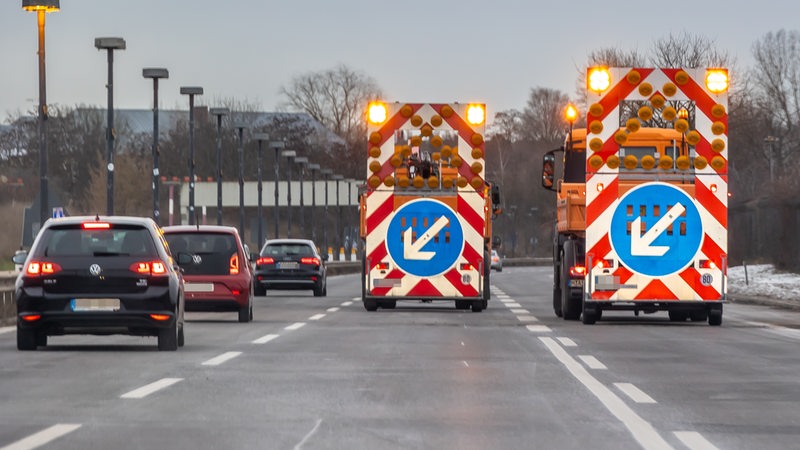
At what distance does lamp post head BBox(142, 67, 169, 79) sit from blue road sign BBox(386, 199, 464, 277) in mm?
27008

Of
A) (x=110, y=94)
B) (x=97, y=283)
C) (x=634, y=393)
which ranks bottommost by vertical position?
(x=634, y=393)

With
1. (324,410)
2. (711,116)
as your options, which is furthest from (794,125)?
(324,410)

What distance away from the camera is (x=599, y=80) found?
950 inches

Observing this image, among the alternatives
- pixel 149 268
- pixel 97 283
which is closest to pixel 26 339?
pixel 97 283

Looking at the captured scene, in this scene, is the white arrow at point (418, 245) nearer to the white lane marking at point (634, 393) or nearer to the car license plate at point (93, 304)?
the car license plate at point (93, 304)

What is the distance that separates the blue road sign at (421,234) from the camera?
28.7 m

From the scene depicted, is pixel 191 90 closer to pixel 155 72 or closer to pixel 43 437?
pixel 155 72

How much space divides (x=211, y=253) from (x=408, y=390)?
13137mm

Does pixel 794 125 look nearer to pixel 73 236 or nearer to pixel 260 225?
pixel 260 225

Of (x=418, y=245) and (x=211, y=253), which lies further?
(x=418, y=245)

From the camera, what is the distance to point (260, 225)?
7912 centimetres

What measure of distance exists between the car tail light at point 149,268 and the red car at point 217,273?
7671 millimetres

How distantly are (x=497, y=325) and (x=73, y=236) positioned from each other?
27.1 feet

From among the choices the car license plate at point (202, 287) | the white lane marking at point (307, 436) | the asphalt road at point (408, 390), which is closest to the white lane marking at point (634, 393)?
the asphalt road at point (408, 390)
